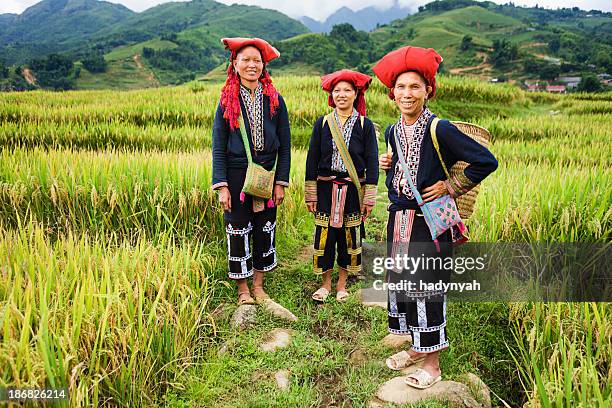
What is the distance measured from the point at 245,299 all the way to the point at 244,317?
0.18 meters

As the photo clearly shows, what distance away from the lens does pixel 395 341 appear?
2514 mm

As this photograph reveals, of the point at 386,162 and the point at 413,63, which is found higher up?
the point at 413,63

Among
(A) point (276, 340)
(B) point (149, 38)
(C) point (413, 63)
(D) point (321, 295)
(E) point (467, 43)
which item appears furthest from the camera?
(B) point (149, 38)

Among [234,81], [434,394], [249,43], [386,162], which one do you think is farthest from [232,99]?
[434,394]

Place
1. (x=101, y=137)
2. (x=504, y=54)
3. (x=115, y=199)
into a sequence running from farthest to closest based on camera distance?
(x=504, y=54) < (x=101, y=137) < (x=115, y=199)

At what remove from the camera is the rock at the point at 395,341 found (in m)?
2.50

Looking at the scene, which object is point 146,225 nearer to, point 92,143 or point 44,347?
A: point 44,347

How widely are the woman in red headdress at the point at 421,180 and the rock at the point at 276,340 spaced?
2.51 ft

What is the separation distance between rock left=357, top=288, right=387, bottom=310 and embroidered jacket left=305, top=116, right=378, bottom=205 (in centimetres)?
72

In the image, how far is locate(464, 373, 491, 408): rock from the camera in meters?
2.02

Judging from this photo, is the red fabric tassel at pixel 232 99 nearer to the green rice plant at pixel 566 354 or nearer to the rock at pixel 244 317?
the rock at pixel 244 317

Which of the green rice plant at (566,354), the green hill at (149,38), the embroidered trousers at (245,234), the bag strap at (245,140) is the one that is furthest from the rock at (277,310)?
the green hill at (149,38)

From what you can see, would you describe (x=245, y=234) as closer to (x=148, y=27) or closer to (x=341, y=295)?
(x=341, y=295)

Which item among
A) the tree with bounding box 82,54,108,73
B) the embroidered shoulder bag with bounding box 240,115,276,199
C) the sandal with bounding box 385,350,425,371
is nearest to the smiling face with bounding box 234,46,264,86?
the embroidered shoulder bag with bounding box 240,115,276,199
